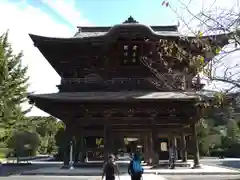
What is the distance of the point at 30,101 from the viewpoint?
18.6m

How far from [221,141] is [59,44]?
32.2 metres

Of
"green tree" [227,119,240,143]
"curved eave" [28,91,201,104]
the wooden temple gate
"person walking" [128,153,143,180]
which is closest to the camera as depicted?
"person walking" [128,153,143,180]

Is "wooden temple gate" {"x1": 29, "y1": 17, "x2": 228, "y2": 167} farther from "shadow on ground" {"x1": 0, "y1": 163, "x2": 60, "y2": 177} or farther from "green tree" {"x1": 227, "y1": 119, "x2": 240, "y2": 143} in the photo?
"green tree" {"x1": 227, "y1": 119, "x2": 240, "y2": 143}

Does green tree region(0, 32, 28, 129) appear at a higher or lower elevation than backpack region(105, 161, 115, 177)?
higher

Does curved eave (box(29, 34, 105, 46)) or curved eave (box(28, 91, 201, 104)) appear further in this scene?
curved eave (box(29, 34, 105, 46))

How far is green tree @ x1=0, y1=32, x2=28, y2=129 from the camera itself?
2050 cm

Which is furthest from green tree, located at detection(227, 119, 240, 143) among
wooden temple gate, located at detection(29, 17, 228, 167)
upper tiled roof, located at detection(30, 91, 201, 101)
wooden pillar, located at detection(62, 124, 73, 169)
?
wooden pillar, located at detection(62, 124, 73, 169)

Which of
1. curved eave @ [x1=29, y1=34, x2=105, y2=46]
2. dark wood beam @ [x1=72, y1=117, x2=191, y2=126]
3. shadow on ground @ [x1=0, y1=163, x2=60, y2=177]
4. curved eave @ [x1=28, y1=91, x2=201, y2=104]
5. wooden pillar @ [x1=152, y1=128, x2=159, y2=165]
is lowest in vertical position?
shadow on ground @ [x1=0, y1=163, x2=60, y2=177]

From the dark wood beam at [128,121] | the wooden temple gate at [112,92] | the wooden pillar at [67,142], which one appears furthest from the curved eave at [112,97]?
the wooden pillar at [67,142]

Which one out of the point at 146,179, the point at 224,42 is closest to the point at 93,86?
the point at 146,179

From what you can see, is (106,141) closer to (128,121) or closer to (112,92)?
(128,121)

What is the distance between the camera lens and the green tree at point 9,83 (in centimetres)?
2050

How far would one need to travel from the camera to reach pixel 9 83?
24.0 meters

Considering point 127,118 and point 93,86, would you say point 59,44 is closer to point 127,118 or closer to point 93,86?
point 93,86
